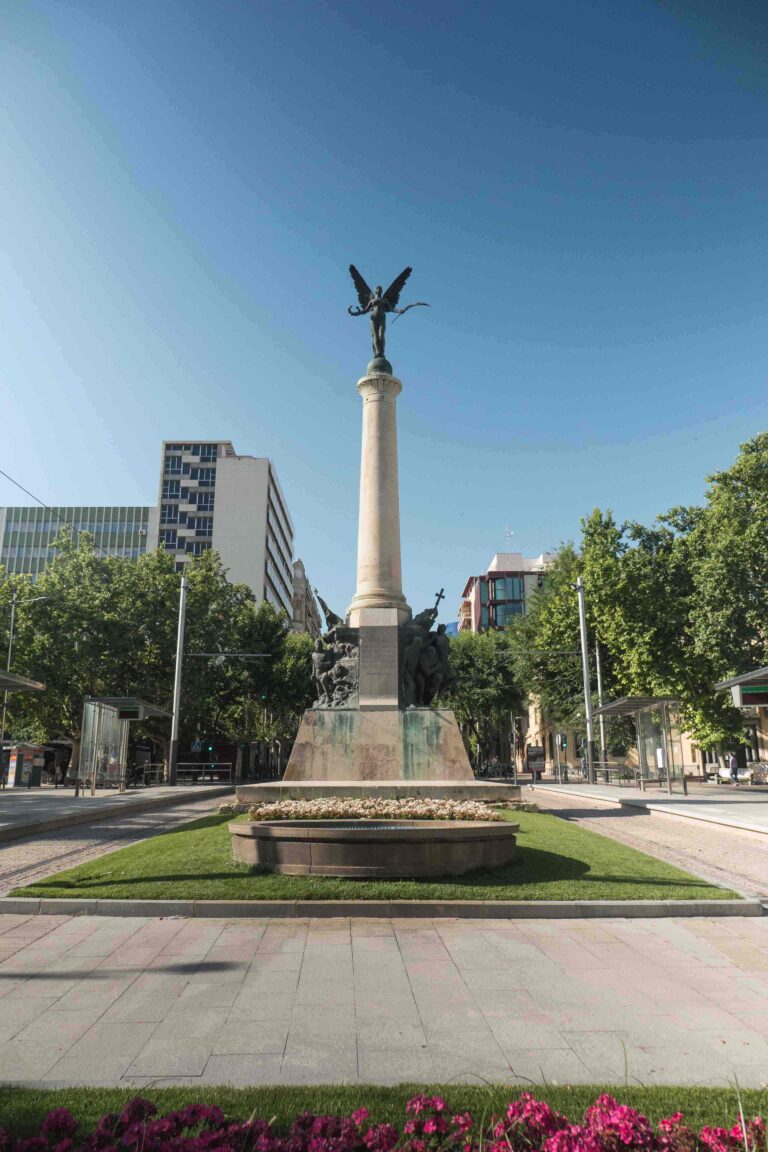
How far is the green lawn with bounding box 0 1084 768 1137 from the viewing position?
11.7 ft

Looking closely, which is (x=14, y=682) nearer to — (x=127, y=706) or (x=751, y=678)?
(x=127, y=706)

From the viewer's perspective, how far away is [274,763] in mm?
67625

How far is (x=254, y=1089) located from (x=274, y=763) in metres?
65.8

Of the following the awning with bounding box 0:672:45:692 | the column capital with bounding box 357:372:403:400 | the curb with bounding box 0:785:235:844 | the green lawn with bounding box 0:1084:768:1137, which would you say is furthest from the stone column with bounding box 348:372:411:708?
the green lawn with bounding box 0:1084:768:1137

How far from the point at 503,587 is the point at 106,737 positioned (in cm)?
6906

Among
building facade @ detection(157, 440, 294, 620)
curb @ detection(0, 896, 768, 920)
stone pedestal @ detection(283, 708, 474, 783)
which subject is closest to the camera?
curb @ detection(0, 896, 768, 920)

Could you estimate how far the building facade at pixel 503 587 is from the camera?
91750 millimetres

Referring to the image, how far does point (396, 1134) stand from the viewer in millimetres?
3189

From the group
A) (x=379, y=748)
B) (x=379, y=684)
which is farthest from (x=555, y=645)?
(x=379, y=748)

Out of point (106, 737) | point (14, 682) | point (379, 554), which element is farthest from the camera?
point (106, 737)

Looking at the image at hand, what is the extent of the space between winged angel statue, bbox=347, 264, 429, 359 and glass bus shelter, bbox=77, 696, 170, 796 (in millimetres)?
14700

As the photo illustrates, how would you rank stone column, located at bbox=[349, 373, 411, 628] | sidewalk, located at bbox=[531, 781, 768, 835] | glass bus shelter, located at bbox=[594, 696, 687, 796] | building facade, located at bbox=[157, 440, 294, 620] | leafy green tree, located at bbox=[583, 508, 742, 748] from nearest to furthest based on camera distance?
1. sidewalk, located at bbox=[531, 781, 768, 835]
2. stone column, located at bbox=[349, 373, 411, 628]
3. glass bus shelter, located at bbox=[594, 696, 687, 796]
4. leafy green tree, located at bbox=[583, 508, 742, 748]
5. building facade, located at bbox=[157, 440, 294, 620]

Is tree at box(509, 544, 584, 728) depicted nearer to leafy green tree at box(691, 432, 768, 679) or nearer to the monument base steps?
leafy green tree at box(691, 432, 768, 679)

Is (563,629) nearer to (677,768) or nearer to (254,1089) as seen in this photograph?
(677,768)
